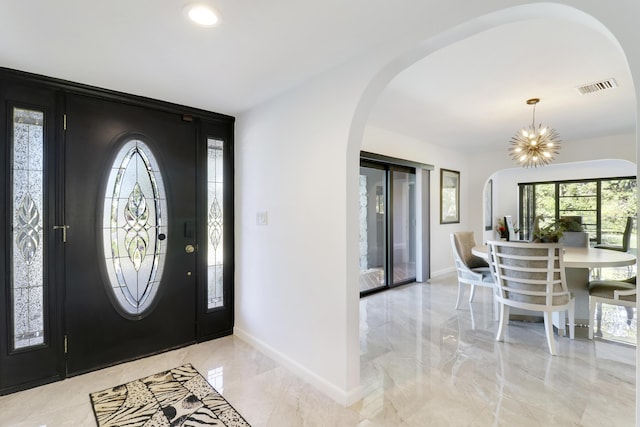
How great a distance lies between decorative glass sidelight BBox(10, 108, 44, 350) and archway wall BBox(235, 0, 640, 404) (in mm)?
1668

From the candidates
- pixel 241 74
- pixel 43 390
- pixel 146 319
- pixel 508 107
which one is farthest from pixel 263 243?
pixel 508 107

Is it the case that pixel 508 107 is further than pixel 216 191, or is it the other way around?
pixel 508 107

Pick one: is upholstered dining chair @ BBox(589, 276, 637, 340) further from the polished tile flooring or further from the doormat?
the doormat

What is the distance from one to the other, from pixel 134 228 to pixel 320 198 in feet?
5.92

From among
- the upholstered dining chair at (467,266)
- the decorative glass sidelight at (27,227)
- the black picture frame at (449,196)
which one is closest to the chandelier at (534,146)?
the upholstered dining chair at (467,266)

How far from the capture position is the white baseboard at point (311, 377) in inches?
82.0

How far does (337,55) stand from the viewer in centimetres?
203

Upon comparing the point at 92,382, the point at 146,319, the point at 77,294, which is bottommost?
the point at 92,382

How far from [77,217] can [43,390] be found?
133 cm

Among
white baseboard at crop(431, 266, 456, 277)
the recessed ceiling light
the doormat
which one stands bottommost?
the doormat

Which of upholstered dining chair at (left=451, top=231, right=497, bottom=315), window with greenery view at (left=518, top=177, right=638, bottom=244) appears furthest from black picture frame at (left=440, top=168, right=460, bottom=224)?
window with greenery view at (left=518, top=177, right=638, bottom=244)

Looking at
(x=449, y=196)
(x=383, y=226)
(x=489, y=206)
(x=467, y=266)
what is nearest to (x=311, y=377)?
(x=467, y=266)

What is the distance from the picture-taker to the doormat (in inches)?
75.7

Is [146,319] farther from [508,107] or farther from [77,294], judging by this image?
[508,107]
